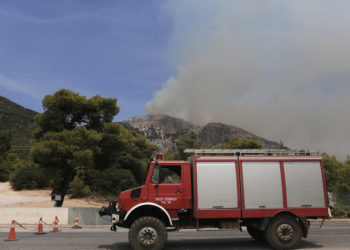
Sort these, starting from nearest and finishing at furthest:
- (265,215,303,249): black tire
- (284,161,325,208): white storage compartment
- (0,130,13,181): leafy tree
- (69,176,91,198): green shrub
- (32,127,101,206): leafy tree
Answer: (265,215,303,249): black tire, (284,161,325,208): white storage compartment, (32,127,101,206): leafy tree, (69,176,91,198): green shrub, (0,130,13,181): leafy tree

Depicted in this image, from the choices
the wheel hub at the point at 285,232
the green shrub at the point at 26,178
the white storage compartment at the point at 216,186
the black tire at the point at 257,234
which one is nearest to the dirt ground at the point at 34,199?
the green shrub at the point at 26,178

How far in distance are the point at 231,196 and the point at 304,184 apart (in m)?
2.51

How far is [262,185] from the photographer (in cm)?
939

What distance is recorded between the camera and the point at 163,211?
9.14 m

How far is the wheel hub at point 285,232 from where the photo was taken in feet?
29.9

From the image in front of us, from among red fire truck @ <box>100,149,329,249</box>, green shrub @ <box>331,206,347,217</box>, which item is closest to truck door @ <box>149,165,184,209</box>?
red fire truck @ <box>100,149,329,249</box>

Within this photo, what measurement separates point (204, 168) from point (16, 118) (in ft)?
425

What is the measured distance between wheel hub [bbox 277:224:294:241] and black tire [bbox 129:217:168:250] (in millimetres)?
3617

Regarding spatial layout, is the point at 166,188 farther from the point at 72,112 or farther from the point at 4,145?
the point at 4,145

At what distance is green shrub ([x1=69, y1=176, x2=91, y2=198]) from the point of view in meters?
39.8

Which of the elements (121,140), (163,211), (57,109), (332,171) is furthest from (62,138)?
(332,171)

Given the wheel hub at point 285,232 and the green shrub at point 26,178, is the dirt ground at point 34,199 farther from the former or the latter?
the wheel hub at point 285,232

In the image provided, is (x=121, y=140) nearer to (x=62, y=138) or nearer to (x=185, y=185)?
(x=62, y=138)

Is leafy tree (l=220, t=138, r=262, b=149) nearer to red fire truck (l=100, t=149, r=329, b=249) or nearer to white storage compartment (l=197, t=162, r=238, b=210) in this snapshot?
red fire truck (l=100, t=149, r=329, b=249)
